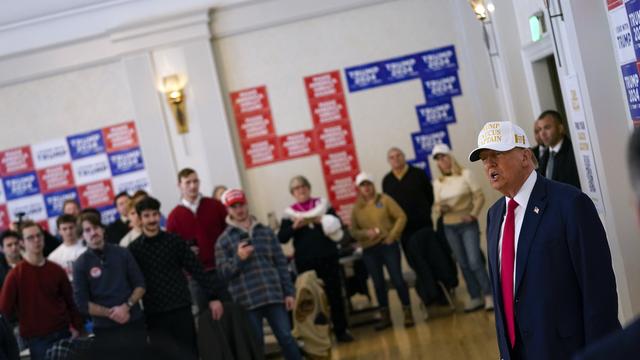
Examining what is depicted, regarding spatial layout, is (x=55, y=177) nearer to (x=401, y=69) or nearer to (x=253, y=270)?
(x=401, y=69)

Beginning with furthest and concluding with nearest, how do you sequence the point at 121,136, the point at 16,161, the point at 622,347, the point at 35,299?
the point at 16,161 → the point at 121,136 → the point at 35,299 → the point at 622,347

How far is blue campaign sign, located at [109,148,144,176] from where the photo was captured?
36.7 feet

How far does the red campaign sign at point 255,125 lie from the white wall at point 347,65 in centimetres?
9

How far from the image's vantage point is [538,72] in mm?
8492

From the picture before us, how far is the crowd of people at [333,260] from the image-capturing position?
3.30 meters

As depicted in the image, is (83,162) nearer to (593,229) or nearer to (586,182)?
(586,182)

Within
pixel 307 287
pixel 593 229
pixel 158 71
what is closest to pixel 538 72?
pixel 307 287

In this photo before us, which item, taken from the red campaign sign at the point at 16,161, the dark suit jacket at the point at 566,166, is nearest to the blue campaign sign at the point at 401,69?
the red campaign sign at the point at 16,161

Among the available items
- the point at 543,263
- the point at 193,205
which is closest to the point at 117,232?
the point at 193,205

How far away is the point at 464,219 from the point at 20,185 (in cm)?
571

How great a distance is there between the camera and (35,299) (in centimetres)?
638

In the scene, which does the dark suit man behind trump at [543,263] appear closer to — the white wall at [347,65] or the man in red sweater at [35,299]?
the man in red sweater at [35,299]

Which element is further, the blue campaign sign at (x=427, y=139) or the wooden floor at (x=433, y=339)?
the blue campaign sign at (x=427, y=139)

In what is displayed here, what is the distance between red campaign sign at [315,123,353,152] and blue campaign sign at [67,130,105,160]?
8.77 ft
